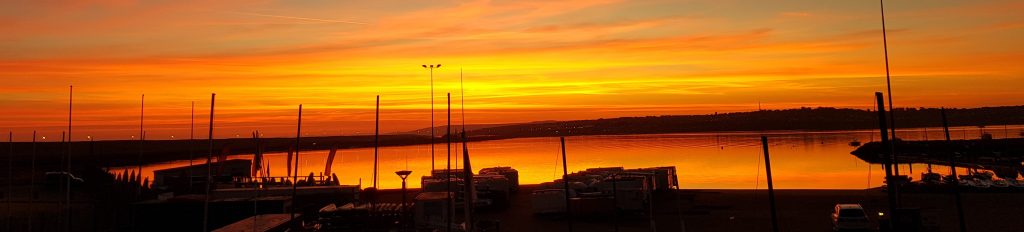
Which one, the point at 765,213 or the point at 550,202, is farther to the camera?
the point at 765,213

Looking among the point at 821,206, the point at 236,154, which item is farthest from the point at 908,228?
the point at 236,154

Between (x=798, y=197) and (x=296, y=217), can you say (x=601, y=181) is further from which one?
(x=296, y=217)

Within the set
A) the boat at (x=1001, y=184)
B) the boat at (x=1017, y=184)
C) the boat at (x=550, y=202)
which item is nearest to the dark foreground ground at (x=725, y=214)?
the boat at (x=550, y=202)

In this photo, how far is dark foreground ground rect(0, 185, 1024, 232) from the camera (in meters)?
26.5

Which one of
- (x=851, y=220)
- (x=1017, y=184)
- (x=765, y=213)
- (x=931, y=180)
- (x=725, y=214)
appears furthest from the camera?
(x=931, y=180)

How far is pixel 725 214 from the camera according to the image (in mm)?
31781

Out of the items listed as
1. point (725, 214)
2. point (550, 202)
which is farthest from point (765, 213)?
Result: point (550, 202)

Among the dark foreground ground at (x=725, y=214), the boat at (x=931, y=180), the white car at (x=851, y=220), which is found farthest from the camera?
the boat at (x=931, y=180)

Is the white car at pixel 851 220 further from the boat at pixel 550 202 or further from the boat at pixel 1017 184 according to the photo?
the boat at pixel 1017 184

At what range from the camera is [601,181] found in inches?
1425

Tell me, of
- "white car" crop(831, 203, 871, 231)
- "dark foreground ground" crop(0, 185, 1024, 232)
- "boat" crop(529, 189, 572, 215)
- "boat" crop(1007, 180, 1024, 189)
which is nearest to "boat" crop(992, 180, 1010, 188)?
"boat" crop(1007, 180, 1024, 189)

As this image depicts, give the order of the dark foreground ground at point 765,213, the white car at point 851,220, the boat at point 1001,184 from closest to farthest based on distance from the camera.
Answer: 1. the white car at point 851,220
2. the dark foreground ground at point 765,213
3. the boat at point 1001,184

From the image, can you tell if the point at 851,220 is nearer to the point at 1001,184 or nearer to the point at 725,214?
the point at 725,214

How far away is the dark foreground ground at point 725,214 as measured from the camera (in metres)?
26.5
